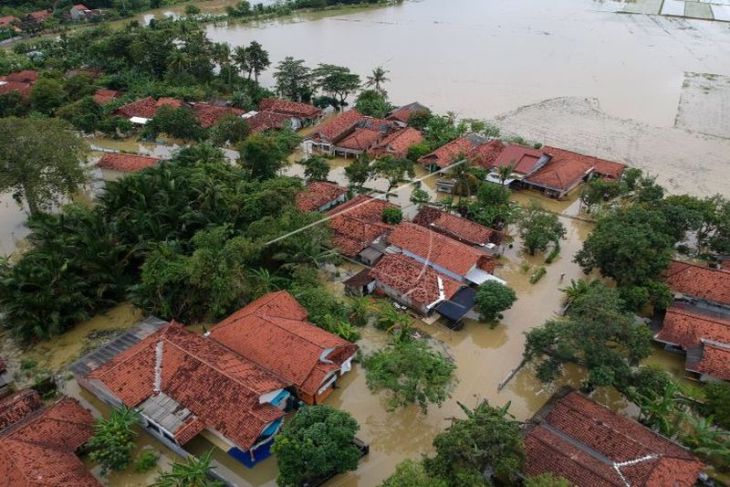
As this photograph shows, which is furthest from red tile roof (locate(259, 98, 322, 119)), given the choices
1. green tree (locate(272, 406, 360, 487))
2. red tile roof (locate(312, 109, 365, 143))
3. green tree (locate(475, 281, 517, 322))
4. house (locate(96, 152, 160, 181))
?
green tree (locate(272, 406, 360, 487))

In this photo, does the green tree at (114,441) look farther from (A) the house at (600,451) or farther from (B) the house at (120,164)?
(B) the house at (120,164)

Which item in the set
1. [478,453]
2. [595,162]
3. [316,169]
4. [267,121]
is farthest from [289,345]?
[267,121]

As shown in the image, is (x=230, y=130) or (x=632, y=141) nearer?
(x=230, y=130)

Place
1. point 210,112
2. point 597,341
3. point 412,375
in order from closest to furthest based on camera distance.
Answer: point 412,375 < point 597,341 < point 210,112

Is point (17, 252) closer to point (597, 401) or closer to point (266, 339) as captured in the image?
point (266, 339)

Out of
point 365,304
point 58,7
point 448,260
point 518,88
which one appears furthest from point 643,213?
point 58,7

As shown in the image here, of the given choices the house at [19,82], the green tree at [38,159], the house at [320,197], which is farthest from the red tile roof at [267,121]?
the house at [19,82]

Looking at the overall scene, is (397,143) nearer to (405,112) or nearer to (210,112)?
(405,112)
